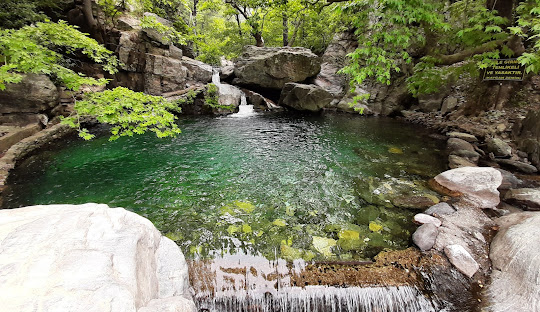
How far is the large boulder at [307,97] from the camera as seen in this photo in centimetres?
1669

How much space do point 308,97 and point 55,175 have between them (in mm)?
14637

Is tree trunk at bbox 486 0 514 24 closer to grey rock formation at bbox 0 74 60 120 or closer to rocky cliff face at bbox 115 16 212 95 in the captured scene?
rocky cliff face at bbox 115 16 212 95

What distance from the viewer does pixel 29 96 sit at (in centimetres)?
862

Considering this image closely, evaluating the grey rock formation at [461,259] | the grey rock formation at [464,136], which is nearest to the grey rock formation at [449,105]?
the grey rock formation at [464,136]

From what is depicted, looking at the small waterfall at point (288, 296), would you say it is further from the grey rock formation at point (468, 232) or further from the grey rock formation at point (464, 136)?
the grey rock formation at point (464, 136)

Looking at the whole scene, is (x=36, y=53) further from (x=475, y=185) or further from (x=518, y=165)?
(x=518, y=165)

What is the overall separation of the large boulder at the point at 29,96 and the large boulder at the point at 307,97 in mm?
13448

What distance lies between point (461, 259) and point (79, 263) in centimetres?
514

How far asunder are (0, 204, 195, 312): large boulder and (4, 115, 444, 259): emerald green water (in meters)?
1.73

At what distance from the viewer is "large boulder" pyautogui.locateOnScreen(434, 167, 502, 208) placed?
16.9 feet

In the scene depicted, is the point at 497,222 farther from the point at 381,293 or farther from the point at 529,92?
the point at 529,92

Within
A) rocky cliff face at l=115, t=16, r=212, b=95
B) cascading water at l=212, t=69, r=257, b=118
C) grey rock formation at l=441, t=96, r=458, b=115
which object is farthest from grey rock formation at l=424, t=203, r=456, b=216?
rocky cliff face at l=115, t=16, r=212, b=95

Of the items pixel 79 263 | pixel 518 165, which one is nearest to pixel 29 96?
pixel 79 263

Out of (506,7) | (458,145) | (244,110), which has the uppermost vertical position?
(506,7)
